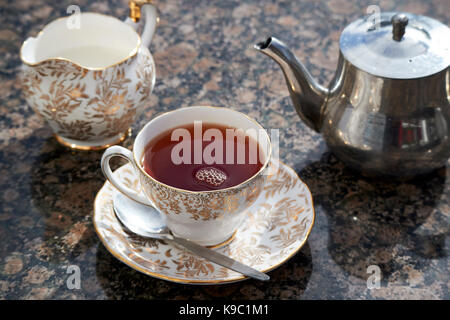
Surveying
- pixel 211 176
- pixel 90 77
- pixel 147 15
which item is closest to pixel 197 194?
pixel 211 176

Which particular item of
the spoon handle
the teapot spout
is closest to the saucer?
the spoon handle

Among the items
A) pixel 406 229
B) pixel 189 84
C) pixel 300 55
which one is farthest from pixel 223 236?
pixel 300 55

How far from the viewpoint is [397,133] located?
0.86m

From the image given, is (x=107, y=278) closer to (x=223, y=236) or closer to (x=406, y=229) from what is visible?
(x=223, y=236)

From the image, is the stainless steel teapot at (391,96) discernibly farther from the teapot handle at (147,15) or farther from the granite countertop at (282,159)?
the teapot handle at (147,15)

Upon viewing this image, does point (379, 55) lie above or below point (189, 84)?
above

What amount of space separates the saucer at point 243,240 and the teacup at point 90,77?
0.40 ft

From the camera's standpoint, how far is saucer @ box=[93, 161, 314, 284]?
781 millimetres

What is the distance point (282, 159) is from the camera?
1.01 metres

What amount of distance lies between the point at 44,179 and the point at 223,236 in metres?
0.34

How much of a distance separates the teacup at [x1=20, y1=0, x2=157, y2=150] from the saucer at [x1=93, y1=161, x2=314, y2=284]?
0.12m

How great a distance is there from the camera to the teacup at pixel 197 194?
0.76 metres

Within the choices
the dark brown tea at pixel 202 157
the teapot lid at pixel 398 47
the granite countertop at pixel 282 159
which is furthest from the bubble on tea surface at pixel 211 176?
the teapot lid at pixel 398 47

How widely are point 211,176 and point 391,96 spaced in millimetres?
294
